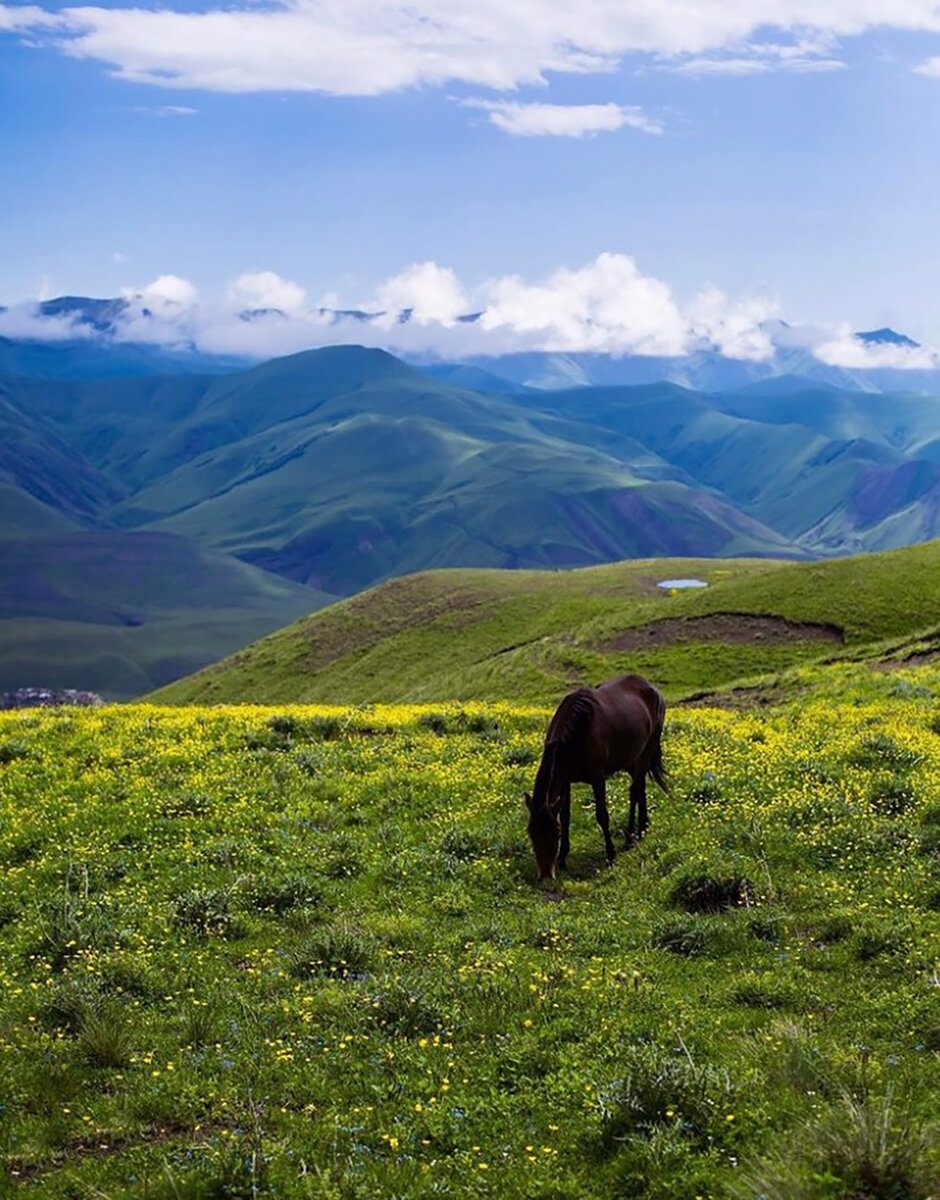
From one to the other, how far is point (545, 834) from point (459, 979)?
466cm

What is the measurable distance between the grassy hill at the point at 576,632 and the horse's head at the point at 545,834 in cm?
4902

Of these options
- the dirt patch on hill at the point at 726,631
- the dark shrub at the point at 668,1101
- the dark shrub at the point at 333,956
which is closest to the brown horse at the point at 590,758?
the dark shrub at the point at 333,956

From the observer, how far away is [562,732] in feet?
59.5

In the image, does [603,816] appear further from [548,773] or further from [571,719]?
[571,719]

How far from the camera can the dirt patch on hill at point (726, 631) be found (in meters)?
92.0

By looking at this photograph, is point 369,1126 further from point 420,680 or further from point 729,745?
point 420,680

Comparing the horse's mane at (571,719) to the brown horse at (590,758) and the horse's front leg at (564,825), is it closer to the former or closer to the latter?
→ the brown horse at (590,758)

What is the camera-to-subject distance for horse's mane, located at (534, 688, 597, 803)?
58.2ft

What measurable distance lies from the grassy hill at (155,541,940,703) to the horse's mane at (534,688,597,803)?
48032mm

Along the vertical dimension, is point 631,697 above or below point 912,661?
above

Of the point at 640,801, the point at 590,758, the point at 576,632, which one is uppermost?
the point at 590,758

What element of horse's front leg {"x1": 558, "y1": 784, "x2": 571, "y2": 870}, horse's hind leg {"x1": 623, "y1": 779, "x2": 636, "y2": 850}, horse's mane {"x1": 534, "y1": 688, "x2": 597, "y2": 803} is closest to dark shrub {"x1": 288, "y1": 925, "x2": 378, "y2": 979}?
horse's mane {"x1": 534, "y1": 688, "x2": 597, "y2": 803}

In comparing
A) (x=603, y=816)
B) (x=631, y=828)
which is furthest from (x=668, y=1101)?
(x=631, y=828)

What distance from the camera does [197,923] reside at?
1554cm
